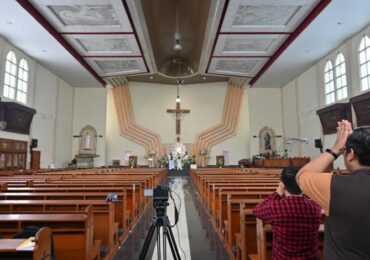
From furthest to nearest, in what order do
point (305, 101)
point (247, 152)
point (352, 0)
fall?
point (247, 152), point (305, 101), point (352, 0)

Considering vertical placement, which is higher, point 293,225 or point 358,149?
point 358,149

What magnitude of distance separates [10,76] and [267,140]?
43.6 ft

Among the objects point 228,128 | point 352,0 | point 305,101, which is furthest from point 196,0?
point 228,128

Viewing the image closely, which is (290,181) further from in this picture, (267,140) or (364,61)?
(267,140)

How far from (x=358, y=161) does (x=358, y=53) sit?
10.8 meters

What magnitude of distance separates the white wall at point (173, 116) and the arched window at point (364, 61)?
8543 mm

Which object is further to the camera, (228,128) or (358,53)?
(228,128)

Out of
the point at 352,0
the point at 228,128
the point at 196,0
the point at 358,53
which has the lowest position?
the point at 228,128

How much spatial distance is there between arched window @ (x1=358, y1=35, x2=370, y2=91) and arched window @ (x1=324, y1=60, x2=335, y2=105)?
6.26 feet

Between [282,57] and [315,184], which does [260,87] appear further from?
[315,184]

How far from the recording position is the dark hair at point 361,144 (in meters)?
1.04

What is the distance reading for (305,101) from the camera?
14.2 metres

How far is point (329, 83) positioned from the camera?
1209cm

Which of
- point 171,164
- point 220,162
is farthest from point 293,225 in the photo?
point 220,162
